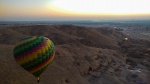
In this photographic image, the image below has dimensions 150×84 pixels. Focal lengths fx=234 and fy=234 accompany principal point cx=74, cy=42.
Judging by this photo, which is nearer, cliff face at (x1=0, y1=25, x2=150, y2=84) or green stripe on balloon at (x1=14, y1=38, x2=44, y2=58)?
green stripe on balloon at (x1=14, y1=38, x2=44, y2=58)

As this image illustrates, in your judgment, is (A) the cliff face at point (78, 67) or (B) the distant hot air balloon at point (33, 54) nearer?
(B) the distant hot air balloon at point (33, 54)

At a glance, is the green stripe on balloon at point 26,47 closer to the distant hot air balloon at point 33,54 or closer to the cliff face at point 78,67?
the distant hot air balloon at point 33,54

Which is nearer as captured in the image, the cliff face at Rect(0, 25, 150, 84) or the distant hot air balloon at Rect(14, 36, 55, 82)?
the distant hot air balloon at Rect(14, 36, 55, 82)

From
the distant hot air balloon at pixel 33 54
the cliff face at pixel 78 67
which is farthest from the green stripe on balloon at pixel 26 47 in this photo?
the cliff face at pixel 78 67

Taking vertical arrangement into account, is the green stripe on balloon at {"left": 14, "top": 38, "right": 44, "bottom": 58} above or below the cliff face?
above

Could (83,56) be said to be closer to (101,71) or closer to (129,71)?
(101,71)

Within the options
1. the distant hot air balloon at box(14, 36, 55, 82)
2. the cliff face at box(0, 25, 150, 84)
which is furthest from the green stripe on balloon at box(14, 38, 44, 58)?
the cliff face at box(0, 25, 150, 84)

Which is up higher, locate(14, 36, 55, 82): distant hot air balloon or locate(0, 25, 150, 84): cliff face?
locate(14, 36, 55, 82): distant hot air balloon

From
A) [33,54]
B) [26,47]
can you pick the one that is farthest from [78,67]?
[26,47]

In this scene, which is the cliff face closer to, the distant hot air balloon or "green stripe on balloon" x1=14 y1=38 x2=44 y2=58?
the distant hot air balloon
